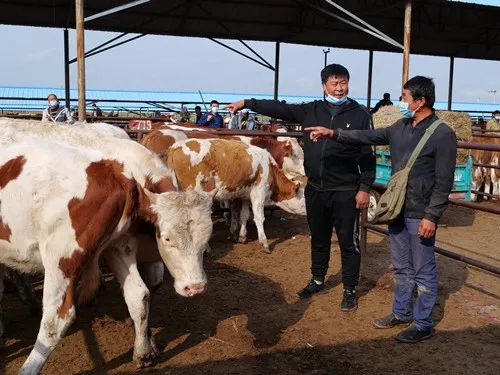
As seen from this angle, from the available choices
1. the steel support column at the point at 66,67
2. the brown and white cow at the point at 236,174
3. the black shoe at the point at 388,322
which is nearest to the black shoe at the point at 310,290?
the black shoe at the point at 388,322

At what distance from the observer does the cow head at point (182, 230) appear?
3.32 meters

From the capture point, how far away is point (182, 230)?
333 cm

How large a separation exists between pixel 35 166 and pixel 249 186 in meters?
4.37

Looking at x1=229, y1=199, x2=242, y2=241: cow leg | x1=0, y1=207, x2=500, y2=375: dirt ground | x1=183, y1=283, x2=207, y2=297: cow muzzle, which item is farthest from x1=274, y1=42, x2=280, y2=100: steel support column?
x1=183, y1=283, x2=207, y2=297: cow muzzle

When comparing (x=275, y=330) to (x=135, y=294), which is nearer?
(x=135, y=294)

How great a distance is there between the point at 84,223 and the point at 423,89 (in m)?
2.36

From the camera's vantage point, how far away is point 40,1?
13875mm

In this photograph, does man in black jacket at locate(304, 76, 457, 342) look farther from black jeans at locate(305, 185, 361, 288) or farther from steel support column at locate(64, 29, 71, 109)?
steel support column at locate(64, 29, 71, 109)

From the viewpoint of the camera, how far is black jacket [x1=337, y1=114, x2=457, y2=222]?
3.52 meters

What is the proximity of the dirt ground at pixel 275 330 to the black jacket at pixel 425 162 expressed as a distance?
1010 mm

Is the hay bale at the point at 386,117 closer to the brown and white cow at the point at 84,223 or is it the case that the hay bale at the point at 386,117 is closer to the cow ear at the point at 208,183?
the cow ear at the point at 208,183

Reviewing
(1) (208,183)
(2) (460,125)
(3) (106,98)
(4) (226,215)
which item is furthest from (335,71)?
(3) (106,98)

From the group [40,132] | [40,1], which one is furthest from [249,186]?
[40,1]

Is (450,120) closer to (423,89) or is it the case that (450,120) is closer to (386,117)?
(386,117)
